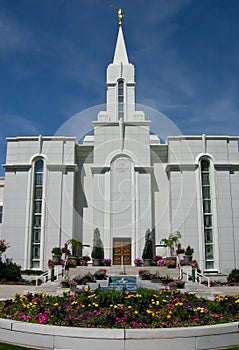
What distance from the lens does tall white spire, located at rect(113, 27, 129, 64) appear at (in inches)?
1235

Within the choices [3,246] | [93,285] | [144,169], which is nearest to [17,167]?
[3,246]

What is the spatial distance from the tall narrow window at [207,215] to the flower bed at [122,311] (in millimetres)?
15568

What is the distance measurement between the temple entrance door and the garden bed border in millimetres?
17505

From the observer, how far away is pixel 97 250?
74.2 feet

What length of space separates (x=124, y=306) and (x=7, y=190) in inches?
758

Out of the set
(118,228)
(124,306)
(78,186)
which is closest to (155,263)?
(118,228)

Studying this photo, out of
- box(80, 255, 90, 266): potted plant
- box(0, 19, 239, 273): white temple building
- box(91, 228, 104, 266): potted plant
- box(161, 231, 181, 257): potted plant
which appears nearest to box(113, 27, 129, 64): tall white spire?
box(0, 19, 239, 273): white temple building

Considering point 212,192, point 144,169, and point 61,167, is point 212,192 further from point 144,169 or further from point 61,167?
point 61,167

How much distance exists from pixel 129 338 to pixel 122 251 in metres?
18.0

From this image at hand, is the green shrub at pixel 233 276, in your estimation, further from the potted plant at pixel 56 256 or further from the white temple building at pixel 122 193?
the potted plant at pixel 56 256

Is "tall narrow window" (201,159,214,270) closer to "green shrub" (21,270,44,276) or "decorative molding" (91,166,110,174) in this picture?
"decorative molding" (91,166,110,174)

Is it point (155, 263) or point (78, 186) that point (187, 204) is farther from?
point (78, 186)

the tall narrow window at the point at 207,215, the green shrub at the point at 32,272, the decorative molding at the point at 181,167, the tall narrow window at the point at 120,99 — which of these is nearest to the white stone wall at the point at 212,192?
the decorative molding at the point at 181,167

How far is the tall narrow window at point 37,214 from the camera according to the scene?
24.5 meters
